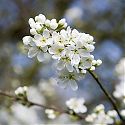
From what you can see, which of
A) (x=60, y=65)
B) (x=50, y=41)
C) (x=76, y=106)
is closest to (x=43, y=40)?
(x=50, y=41)

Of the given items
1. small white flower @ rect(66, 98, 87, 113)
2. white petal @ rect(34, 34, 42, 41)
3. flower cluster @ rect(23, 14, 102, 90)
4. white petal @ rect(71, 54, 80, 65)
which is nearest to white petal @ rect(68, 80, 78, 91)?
flower cluster @ rect(23, 14, 102, 90)

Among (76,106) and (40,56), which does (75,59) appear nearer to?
(40,56)

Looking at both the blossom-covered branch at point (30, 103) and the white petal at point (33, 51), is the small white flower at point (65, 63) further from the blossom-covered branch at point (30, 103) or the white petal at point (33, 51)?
the blossom-covered branch at point (30, 103)

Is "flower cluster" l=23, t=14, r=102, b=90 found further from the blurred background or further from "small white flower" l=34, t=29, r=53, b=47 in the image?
the blurred background

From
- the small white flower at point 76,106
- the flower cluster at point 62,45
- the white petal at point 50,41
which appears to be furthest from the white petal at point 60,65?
the small white flower at point 76,106

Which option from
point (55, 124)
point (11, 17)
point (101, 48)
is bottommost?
point (55, 124)

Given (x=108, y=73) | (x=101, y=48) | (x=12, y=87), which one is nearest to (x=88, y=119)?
(x=12, y=87)

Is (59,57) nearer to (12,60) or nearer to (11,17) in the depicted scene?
(12,60)
